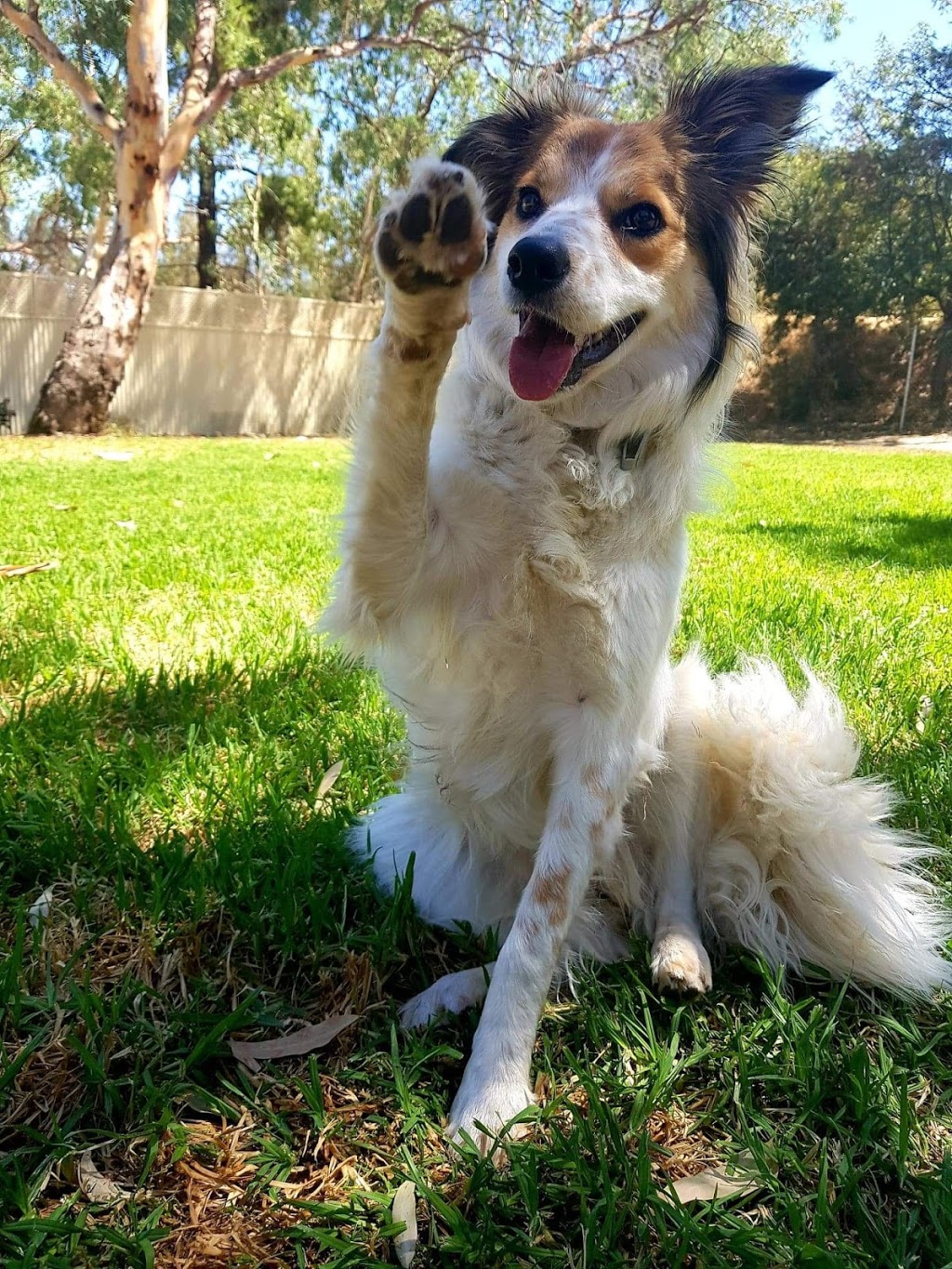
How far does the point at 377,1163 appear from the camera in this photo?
1400 millimetres

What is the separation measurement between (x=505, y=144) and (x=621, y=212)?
44cm

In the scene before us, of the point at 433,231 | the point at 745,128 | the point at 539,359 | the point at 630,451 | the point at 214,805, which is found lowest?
the point at 214,805

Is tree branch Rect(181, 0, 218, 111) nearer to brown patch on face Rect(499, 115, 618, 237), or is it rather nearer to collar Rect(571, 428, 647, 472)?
brown patch on face Rect(499, 115, 618, 237)

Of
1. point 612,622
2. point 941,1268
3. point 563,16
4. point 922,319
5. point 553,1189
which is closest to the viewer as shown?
point 941,1268

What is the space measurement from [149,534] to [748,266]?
4.40 m

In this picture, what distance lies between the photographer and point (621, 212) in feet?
6.42

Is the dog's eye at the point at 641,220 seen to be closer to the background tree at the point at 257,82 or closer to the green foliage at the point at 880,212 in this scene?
the background tree at the point at 257,82

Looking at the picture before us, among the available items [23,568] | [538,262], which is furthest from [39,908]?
[23,568]

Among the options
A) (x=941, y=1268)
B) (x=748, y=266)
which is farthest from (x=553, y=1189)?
(x=748, y=266)

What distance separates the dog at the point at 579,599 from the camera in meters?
1.72

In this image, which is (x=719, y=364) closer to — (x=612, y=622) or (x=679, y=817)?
(x=612, y=622)

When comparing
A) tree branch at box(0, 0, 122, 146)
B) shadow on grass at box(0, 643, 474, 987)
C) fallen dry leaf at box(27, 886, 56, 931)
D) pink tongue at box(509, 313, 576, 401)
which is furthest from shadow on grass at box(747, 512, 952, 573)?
tree branch at box(0, 0, 122, 146)

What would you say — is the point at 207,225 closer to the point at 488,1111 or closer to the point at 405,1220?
the point at 488,1111

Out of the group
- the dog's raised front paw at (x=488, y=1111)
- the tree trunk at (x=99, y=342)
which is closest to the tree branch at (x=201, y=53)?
the tree trunk at (x=99, y=342)
